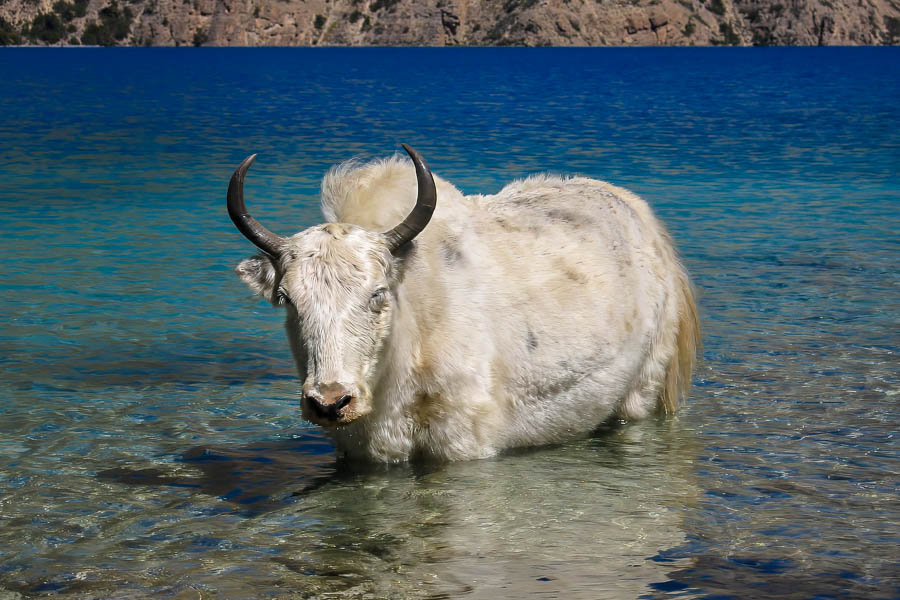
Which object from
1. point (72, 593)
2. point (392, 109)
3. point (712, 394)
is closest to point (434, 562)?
point (72, 593)

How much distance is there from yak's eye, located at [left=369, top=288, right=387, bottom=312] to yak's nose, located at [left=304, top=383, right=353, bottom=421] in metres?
0.52

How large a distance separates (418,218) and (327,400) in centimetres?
109

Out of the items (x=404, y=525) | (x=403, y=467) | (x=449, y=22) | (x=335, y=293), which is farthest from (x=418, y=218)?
(x=449, y=22)

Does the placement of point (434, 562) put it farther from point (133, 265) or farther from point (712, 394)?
point (133, 265)

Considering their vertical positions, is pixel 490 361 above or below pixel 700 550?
above

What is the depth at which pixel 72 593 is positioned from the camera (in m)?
5.04

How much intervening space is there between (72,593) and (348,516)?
1.43 meters

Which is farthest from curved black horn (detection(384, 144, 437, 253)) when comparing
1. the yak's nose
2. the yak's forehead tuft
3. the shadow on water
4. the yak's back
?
the shadow on water

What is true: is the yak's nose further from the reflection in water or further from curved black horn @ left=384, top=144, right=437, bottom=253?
curved black horn @ left=384, top=144, right=437, bottom=253

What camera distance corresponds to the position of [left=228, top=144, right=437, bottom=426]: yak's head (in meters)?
5.18

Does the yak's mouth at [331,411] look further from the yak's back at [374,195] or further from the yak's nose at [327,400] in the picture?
the yak's back at [374,195]

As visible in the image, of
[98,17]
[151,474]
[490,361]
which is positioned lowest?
[151,474]

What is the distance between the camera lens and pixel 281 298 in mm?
5547

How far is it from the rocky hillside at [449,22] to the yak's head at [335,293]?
5659 inches
